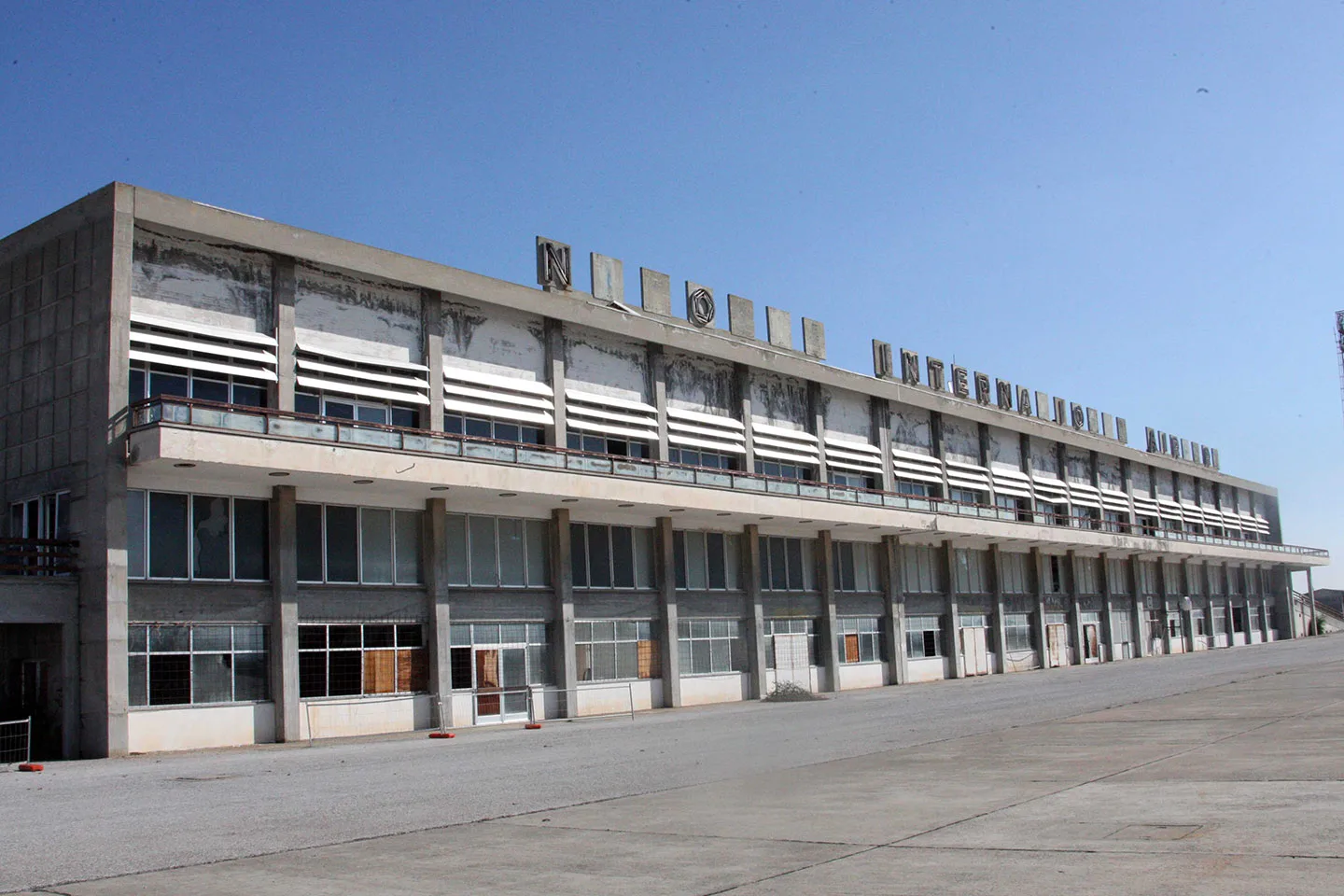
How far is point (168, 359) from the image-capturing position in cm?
2931

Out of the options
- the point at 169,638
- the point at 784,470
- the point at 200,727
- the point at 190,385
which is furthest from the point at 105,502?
the point at 784,470

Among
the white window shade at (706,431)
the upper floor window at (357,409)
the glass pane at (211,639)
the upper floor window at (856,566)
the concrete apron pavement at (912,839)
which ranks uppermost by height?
the white window shade at (706,431)

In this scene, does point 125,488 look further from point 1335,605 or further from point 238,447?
point 1335,605

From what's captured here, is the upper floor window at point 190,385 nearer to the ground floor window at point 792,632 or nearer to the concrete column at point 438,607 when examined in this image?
the concrete column at point 438,607

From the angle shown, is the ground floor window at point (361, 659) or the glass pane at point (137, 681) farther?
the ground floor window at point (361, 659)

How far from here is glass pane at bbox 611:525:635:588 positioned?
40594 millimetres

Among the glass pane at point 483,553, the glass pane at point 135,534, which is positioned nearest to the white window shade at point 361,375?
the glass pane at point 483,553

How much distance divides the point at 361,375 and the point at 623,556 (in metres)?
11.5

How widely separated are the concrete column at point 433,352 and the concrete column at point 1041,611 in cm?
4013

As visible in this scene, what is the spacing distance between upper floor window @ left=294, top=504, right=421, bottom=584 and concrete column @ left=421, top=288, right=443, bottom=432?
108 inches

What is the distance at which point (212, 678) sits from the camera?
29297 millimetres

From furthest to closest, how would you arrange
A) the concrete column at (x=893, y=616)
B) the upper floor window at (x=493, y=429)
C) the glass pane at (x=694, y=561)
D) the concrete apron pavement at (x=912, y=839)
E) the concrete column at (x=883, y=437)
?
1. the concrete column at (x=883, y=437)
2. the concrete column at (x=893, y=616)
3. the glass pane at (x=694, y=561)
4. the upper floor window at (x=493, y=429)
5. the concrete apron pavement at (x=912, y=839)

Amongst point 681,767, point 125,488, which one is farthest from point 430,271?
point 681,767

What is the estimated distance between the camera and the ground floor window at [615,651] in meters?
38.9
